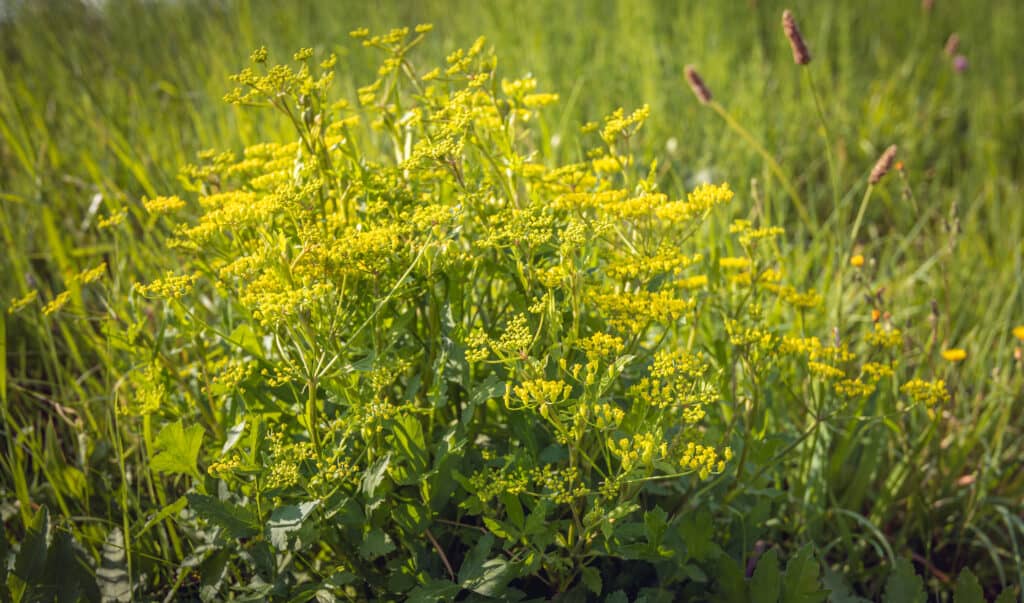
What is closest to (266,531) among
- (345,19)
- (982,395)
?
(982,395)

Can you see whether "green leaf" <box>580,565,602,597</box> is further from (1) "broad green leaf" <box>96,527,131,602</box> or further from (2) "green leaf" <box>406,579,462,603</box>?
(1) "broad green leaf" <box>96,527,131,602</box>

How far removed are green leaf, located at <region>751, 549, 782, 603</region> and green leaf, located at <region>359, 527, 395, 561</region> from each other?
1.96 ft

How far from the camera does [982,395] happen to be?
2.26m

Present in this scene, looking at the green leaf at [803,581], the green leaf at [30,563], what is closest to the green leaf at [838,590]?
the green leaf at [803,581]

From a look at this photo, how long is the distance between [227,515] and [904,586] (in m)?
1.14

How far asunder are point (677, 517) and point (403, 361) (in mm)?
529

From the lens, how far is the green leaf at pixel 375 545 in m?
1.22

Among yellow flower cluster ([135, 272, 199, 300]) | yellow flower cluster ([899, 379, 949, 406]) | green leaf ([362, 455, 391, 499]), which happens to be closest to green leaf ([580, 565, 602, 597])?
green leaf ([362, 455, 391, 499])

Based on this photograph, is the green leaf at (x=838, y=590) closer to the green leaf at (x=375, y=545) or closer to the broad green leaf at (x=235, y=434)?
the green leaf at (x=375, y=545)

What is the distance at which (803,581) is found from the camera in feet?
4.45

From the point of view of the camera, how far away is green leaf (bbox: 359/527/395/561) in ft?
4.01

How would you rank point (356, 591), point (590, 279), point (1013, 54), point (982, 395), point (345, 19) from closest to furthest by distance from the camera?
point (590, 279)
point (356, 591)
point (982, 395)
point (1013, 54)
point (345, 19)

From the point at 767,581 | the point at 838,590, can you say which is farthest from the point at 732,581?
the point at 838,590

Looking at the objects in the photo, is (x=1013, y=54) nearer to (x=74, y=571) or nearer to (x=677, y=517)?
(x=677, y=517)
